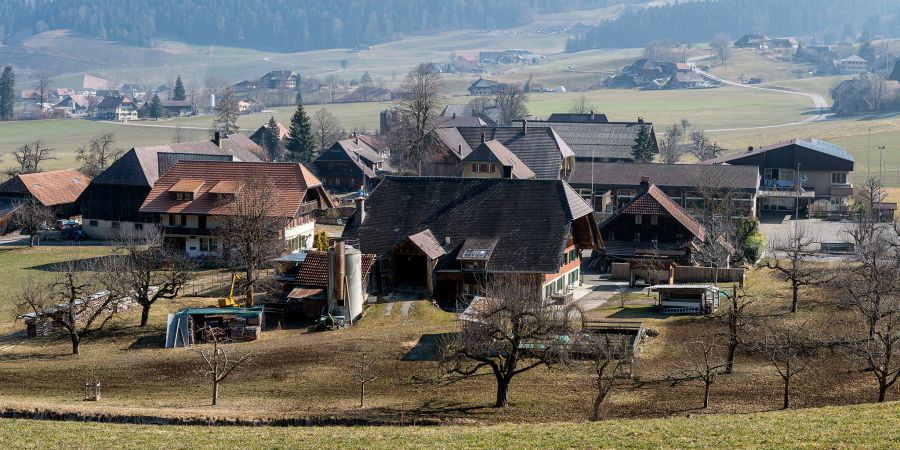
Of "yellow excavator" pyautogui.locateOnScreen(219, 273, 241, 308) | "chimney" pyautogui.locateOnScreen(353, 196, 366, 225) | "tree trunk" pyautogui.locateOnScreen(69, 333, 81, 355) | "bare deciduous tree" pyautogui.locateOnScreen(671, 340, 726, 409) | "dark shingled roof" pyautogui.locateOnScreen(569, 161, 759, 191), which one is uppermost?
"dark shingled roof" pyautogui.locateOnScreen(569, 161, 759, 191)

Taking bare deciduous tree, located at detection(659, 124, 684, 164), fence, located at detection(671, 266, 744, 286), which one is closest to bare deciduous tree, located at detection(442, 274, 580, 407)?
fence, located at detection(671, 266, 744, 286)

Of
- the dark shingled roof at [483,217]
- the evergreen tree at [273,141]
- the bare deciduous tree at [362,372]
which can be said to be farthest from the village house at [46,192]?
the bare deciduous tree at [362,372]

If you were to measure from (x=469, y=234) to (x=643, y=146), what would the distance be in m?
54.8

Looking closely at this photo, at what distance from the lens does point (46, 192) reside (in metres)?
80.3

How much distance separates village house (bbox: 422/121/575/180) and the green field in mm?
58742

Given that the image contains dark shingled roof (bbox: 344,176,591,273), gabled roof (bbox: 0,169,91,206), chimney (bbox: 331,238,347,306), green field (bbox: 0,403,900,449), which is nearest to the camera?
green field (bbox: 0,403,900,449)

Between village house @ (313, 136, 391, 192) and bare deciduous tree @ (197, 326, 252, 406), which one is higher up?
village house @ (313, 136, 391, 192)

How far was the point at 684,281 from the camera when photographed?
190 ft

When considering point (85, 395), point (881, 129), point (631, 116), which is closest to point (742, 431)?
point (85, 395)

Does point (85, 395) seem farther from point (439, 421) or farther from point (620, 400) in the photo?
point (620, 400)

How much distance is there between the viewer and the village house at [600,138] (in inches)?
4077

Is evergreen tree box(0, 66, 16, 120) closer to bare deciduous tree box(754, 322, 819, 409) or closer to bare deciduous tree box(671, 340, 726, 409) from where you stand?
bare deciduous tree box(671, 340, 726, 409)

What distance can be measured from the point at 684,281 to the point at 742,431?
105 feet

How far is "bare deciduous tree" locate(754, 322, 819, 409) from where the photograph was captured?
32.8m
